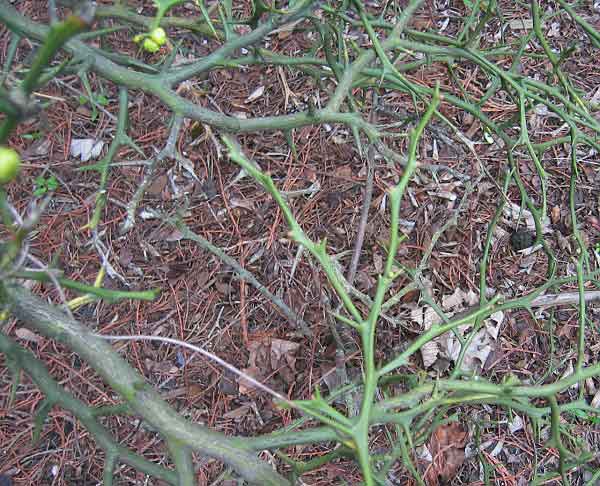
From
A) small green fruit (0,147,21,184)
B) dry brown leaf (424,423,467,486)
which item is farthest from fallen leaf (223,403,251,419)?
small green fruit (0,147,21,184)

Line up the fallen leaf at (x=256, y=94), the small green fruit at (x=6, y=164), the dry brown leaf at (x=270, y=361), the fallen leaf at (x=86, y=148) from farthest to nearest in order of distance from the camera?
1. the fallen leaf at (x=256, y=94)
2. the fallen leaf at (x=86, y=148)
3. the dry brown leaf at (x=270, y=361)
4. the small green fruit at (x=6, y=164)

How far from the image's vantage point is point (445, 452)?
2227mm

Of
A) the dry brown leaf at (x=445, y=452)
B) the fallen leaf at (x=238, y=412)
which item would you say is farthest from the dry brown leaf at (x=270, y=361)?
the dry brown leaf at (x=445, y=452)

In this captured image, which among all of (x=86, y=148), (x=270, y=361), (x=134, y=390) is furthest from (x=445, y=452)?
(x=86, y=148)

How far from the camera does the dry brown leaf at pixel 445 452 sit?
220cm

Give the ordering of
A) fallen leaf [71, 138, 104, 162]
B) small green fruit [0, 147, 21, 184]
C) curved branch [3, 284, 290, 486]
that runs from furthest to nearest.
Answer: fallen leaf [71, 138, 104, 162] → curved branch [3, 284, 290, 486] → small green fruit [0, 147, 21, 184]

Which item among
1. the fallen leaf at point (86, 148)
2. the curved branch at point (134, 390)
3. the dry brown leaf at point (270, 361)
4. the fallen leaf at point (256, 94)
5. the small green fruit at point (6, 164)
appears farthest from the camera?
the fallen leaf at point (256, 94)

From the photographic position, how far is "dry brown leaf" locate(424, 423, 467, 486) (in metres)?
2.20

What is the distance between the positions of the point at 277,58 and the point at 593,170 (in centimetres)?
171

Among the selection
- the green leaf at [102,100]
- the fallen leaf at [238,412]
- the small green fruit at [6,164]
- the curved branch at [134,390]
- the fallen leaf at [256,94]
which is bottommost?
the fallen leaf at [238,412]

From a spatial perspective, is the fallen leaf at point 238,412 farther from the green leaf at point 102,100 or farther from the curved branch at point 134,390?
the green leaf at point 102,100

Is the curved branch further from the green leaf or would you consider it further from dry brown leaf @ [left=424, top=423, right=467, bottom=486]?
the green leaf

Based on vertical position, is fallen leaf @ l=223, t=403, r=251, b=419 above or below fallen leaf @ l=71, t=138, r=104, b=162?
below

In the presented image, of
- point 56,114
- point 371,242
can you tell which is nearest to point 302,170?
A: point 371,242
